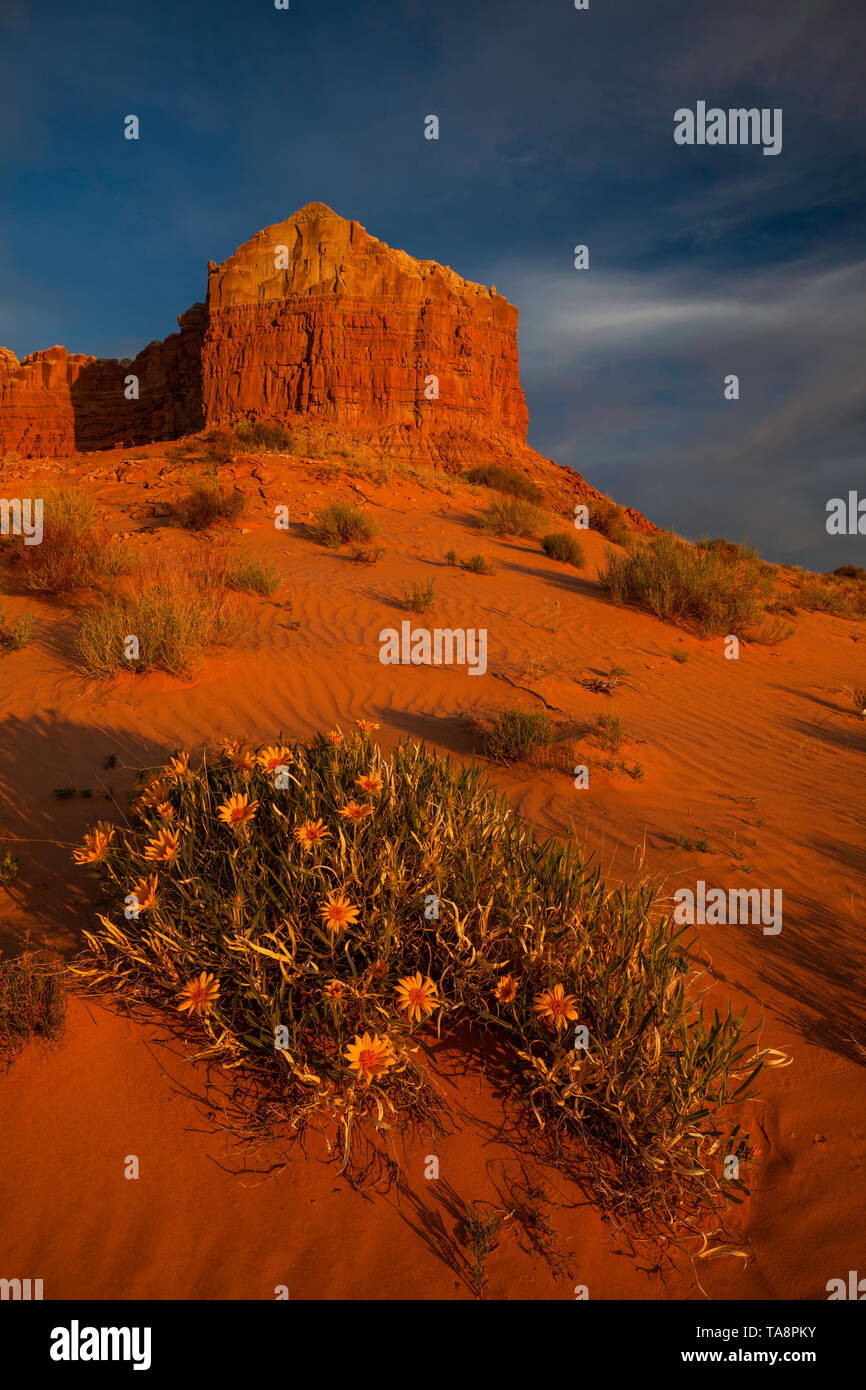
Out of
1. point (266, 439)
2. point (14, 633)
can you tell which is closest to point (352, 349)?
point (266, 439)

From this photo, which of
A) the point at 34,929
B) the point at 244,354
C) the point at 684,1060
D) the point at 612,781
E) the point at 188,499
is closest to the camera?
the point at 684,1060

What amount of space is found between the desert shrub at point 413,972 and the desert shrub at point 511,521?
A: 543 inches

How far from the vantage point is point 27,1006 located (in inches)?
87.3

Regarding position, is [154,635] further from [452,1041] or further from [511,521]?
[511,521]

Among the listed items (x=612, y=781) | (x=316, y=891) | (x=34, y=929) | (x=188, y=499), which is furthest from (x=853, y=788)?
(x=188, y=499)

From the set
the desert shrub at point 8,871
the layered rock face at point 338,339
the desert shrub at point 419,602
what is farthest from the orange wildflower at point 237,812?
the layered rock face at point 338,339

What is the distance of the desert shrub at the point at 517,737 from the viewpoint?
16.6 ft

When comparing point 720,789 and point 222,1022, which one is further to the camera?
point 720,789

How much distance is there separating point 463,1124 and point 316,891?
85 cm

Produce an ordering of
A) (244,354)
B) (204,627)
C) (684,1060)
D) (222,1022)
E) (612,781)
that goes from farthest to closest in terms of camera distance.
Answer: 1. (244,354)
2. (204,627)
3. (612,781)
4. (222,1022)
5. (684,1060)

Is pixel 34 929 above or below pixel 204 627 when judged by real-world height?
below

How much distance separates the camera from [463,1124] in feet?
6.71

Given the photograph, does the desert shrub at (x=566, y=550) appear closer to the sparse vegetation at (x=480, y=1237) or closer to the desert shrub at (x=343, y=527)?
the desert shrub at (x=343, y=527)

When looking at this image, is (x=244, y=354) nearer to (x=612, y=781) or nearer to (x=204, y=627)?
(x=204, y=627)
